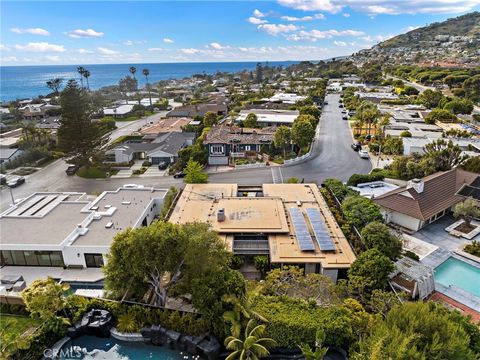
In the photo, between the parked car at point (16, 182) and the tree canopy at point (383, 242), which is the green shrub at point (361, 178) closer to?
the tree canopy at point (383, 242)

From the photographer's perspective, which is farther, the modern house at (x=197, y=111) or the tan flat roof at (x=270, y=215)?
the modern house at (x=197, y=111)

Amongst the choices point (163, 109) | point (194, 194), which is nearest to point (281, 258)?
point (194, 194)

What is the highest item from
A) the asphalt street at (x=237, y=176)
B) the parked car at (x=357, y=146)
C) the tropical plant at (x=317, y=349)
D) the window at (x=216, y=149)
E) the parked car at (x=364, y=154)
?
the window at (x=216, y=149)

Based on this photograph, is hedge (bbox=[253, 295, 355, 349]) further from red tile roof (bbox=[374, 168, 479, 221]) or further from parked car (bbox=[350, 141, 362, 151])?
parked car (bbox=[350, 141, 362, 151])

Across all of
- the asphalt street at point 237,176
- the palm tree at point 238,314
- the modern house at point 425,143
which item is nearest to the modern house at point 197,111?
the asphalt street at point 237,176

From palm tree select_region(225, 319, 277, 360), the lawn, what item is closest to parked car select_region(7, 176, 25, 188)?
the lawn

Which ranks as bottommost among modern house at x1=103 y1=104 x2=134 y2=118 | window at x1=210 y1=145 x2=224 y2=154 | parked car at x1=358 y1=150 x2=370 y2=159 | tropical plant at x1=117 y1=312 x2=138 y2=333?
tropical plant at x1=117 y1=312 x2=138 y2=333
